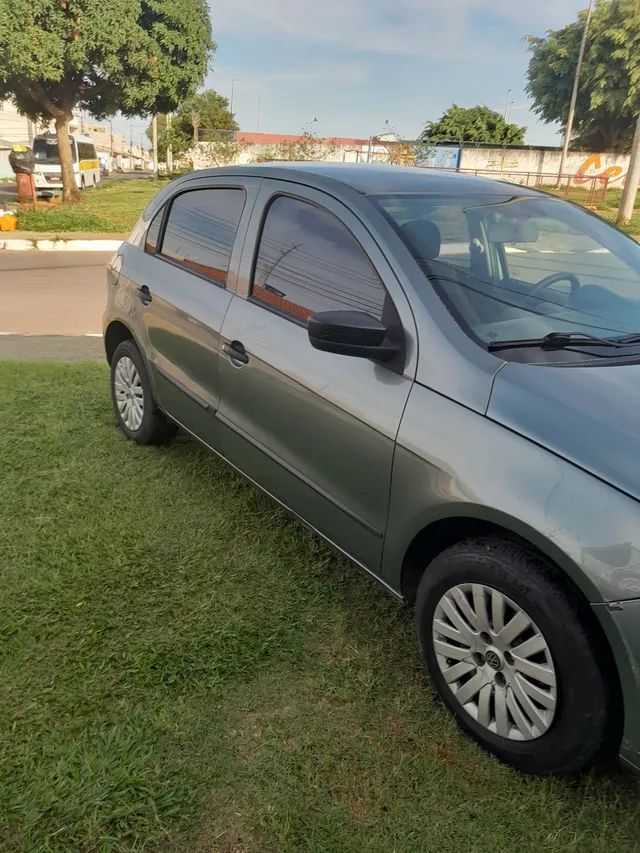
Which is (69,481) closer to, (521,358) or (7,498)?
(7,498)

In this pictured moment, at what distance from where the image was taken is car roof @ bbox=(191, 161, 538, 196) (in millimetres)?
2891

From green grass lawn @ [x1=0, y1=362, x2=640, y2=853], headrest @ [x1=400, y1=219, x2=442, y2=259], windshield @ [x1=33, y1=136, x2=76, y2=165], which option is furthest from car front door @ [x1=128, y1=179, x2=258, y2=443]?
windshield @ [x1=33, y1=136, x2=76, y2=165]

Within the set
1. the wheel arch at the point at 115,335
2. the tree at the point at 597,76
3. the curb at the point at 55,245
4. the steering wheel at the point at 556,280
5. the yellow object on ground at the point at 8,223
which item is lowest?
the curb at the point at 55,245

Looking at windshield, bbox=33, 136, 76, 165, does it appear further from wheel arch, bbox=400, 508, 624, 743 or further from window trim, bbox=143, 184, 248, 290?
wheel arch, bbox=400, 508, 624, 743

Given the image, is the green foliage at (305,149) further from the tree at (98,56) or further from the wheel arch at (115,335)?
the wheel arch at (115,335)

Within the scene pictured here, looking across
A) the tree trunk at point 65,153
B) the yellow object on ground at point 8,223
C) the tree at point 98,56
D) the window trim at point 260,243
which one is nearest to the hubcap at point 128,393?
the window trim at point 260,243

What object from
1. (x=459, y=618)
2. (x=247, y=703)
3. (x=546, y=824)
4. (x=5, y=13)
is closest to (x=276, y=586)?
(x=247, y=703)

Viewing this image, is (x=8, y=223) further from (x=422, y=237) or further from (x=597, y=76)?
(x=597, y=76)

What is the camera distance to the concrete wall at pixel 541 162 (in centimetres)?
4016

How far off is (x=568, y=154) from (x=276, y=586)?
45.5 meters

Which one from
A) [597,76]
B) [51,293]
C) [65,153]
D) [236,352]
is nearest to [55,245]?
[51,293]

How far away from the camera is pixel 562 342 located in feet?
7.75

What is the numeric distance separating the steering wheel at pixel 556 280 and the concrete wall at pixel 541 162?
1538 inches

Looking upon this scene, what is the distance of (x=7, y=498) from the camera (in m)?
3.71
